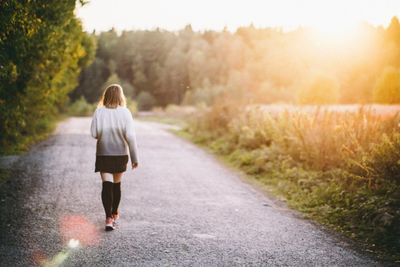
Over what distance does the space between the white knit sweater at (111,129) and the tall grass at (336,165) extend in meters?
3.62

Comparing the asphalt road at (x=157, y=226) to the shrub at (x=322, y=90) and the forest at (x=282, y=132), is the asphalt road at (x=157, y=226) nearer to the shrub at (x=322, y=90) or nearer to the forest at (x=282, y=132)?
the forest at (x=282, y=132)

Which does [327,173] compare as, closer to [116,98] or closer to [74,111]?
[116,98]

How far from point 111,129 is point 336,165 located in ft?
19.1

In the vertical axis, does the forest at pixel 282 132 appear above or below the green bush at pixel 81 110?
above

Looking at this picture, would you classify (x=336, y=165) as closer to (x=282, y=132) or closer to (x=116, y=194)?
(x=282, y=132)

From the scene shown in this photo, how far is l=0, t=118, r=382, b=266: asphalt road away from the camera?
4820 millimetres

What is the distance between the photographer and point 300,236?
5.88 metres

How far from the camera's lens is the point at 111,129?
19.3 feet

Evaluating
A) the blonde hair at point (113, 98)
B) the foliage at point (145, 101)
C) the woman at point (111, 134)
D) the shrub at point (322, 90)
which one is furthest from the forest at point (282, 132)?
the foliage at point (145, 101)

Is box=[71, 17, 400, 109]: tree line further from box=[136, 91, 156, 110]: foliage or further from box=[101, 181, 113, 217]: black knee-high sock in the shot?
box=[101, 181, 113, 217]: black knee-high sock

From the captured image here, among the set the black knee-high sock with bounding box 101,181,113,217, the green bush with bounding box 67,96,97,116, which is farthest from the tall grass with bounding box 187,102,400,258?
the green bush with bounding box 67,96,97,116

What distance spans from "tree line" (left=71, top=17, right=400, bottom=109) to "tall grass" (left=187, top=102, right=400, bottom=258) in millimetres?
37863

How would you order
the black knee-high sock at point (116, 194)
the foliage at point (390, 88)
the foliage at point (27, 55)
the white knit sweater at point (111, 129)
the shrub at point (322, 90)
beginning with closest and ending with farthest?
the white knit sweater at point (111, 129), the black knee-high sock at point (116, 194), the foliage at point (27, 55), the foliage at point (390, 88), the shrub at point (322, 90)

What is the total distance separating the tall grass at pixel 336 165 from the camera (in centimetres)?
646
